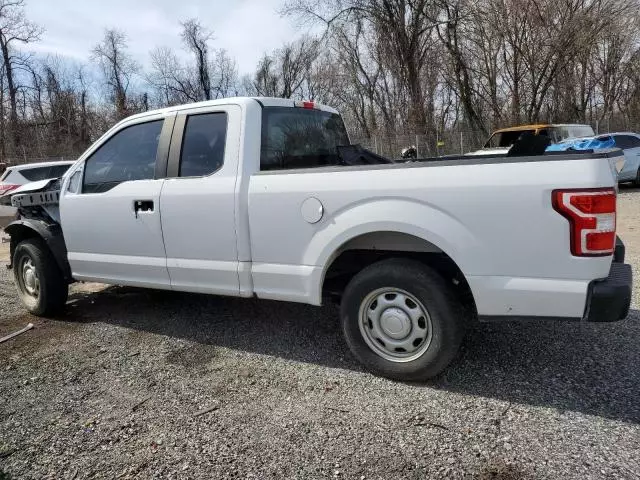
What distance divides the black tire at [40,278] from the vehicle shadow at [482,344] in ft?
0.87

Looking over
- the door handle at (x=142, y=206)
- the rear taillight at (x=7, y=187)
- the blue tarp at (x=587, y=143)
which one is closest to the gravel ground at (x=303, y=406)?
the door handle at (x=142, y=206)

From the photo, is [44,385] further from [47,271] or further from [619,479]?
[619,479]

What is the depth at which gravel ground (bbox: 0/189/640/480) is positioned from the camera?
8.49ft

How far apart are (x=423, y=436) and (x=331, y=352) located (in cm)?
132

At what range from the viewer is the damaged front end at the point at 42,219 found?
4.95m

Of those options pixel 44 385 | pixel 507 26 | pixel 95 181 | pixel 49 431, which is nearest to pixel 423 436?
pixel 49 431

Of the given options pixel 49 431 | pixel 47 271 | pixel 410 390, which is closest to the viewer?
pixel 49 431

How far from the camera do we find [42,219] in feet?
17.0

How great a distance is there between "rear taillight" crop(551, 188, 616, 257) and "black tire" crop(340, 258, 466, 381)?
2.68 ft

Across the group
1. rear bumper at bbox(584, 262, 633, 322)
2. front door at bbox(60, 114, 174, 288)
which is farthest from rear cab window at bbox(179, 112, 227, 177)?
rear bumper at bbox(584, 262, 633, 322)

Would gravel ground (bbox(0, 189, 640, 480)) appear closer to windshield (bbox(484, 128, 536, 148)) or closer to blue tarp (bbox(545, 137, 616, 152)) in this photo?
blue tarp (bbox(545, 137, 616, 152))

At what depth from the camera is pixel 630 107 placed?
29.0 m

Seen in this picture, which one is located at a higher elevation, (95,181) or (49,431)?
(95,181)

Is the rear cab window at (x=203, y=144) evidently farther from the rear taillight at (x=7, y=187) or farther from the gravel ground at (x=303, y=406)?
the rear taillight at (x=7, y=187)
